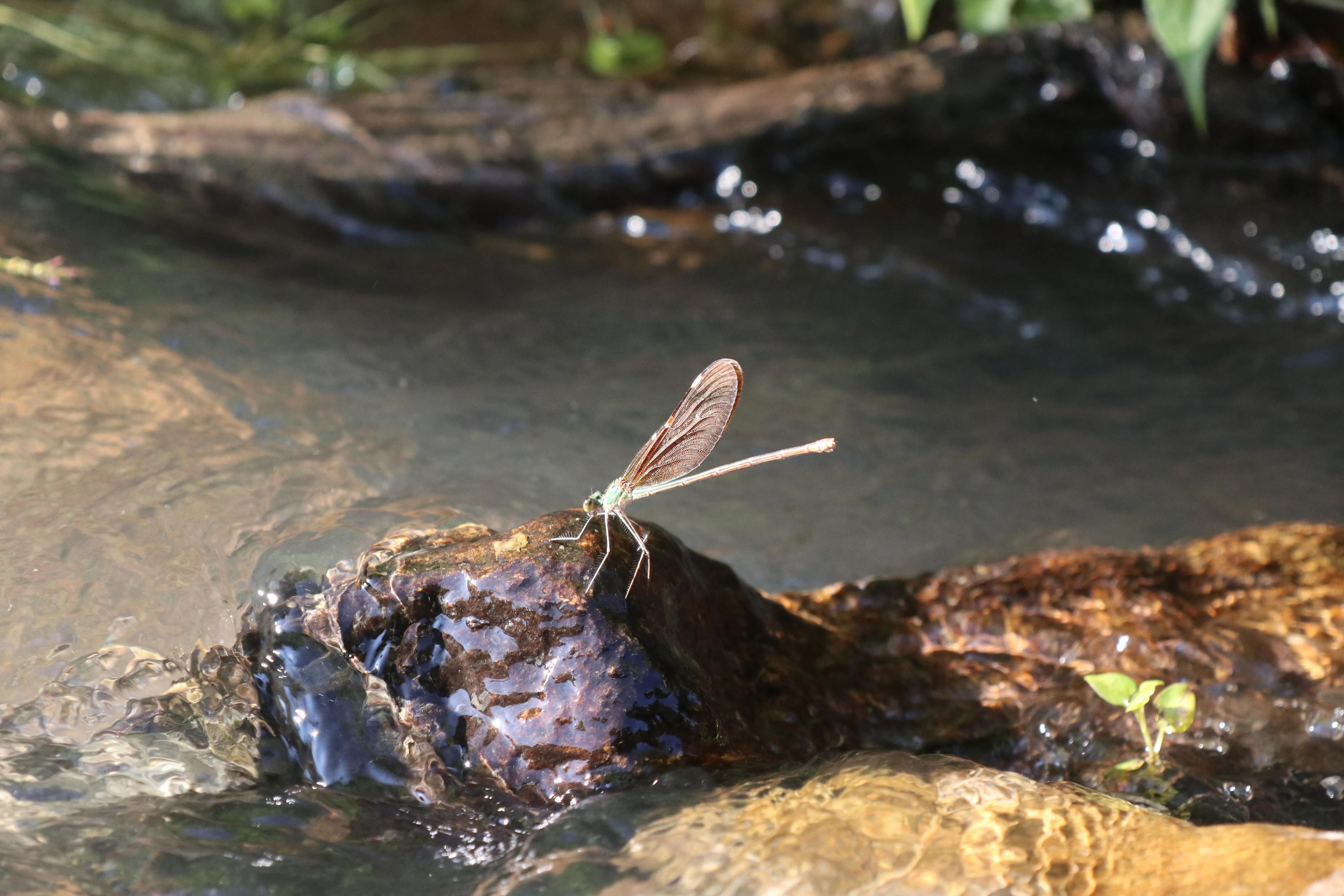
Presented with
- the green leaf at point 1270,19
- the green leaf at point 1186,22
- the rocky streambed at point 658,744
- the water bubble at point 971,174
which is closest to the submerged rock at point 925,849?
the rocky streambed at point 658,744

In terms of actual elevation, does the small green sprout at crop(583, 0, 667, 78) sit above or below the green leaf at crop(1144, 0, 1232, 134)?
A: above

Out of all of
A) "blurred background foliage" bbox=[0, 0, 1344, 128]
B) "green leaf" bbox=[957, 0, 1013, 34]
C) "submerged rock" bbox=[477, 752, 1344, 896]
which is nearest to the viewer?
"submerged rock" bbox=[477, 752, 1344, 896]

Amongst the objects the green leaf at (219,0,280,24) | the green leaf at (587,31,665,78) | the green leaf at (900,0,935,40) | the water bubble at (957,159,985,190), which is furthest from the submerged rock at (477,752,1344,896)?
the green leaf at (219,0,280,24)

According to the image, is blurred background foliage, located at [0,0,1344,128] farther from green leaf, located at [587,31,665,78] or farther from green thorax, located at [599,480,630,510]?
green thorax, located at [599,480,630,510]

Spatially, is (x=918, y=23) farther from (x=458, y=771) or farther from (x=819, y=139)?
(x=458, y=771)

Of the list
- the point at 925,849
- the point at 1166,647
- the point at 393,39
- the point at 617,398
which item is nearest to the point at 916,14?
the point at 617,398

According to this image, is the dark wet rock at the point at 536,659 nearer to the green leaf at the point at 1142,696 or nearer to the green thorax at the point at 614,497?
the green thorax at the point at 614,497

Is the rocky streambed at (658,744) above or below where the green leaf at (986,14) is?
below

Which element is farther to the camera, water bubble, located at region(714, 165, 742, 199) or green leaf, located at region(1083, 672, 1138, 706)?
water bubble, located at region(714, 165, 742, 199)

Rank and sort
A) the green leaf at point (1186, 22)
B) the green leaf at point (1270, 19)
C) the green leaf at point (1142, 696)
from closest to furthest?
the green leaf at point (1142, 696), the green leaf at point (1186, 22), the green leaf at point (1270, 19)
